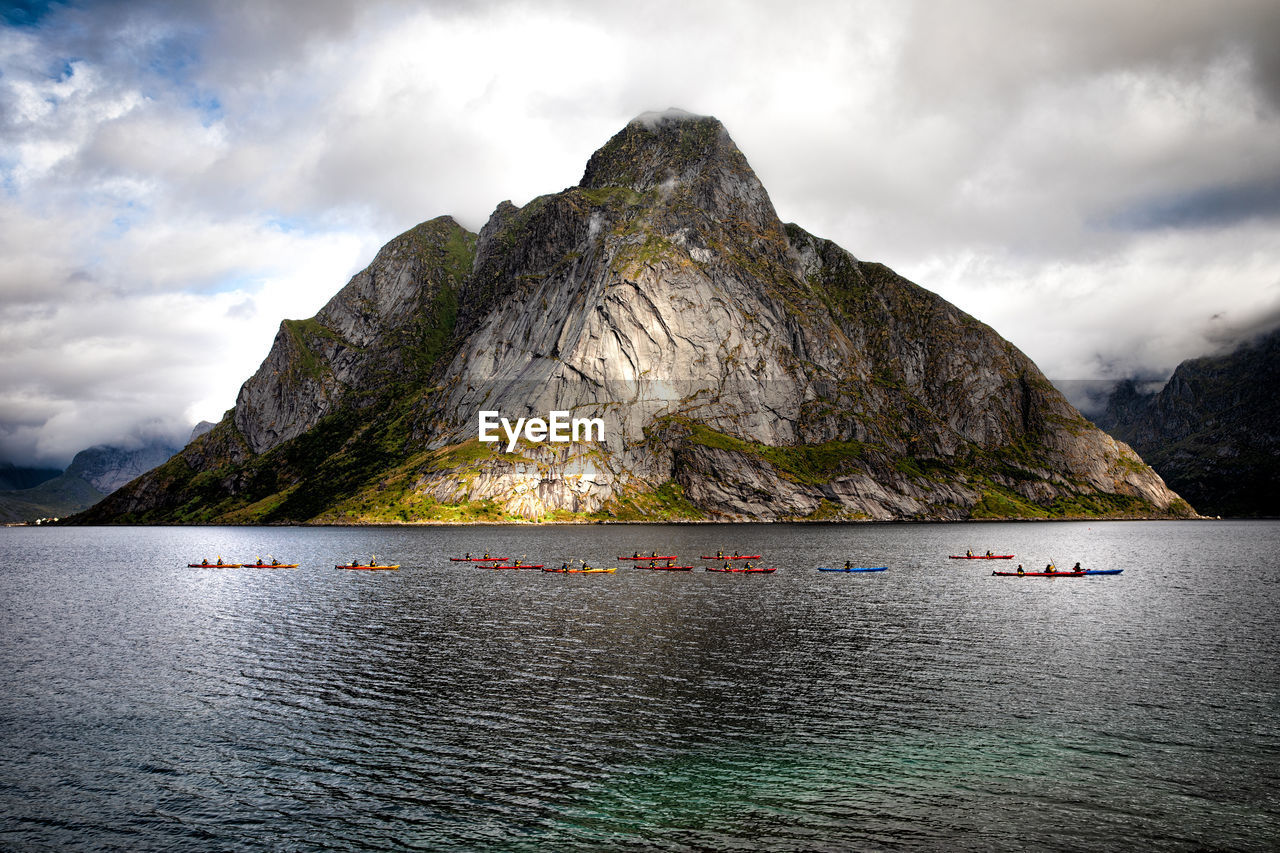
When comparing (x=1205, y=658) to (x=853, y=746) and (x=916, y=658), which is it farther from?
(x=853, y=746)

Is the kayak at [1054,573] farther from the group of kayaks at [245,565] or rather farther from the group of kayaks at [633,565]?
the group of kayaks at [245,565]

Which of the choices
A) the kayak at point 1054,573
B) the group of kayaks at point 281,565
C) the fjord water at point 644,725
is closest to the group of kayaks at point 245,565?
the group of kayaks at point 281,565

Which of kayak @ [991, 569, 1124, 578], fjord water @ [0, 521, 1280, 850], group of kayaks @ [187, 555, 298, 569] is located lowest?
group of kayaks @ [187, 555, 298, 569]

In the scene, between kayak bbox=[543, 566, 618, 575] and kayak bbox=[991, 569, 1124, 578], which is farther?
kayak bbox=[543, 566, 618, 575]

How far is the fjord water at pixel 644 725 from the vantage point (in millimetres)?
32500

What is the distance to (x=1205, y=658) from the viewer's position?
62156mm

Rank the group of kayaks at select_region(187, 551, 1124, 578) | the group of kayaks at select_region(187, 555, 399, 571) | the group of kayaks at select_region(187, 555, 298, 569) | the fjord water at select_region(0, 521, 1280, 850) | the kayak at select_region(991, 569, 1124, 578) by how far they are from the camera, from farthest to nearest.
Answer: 1. the group of kayaks at select_region(187, 555, 298, 569)
2. the group of kayaks at select_region(187, 555, 399, 571)
3. the group of kayaks at select_region(187, 551, 1124, 578)
4. the kayak at select_region(991, 569, 1124, 578)
5. the fjord water at select_region(0, 521, 1280, 850)

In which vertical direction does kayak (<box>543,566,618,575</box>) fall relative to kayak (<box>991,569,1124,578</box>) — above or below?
below

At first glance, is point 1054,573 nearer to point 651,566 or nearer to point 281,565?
point 651,566

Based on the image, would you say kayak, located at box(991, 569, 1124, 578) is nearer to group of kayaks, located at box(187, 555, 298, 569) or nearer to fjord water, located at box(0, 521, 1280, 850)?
fjord water, located at box(0, 521, 1280, 850)

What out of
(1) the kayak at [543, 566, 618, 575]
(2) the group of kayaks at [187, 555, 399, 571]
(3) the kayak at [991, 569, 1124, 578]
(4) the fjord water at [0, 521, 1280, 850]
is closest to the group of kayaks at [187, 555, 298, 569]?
(2) the group of kayaks at [187, 555, 399, 571]

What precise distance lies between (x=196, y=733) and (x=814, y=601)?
69.6m

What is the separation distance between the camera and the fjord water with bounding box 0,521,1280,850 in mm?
32500

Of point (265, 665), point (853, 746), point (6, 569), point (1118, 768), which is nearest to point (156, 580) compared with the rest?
point (6, 569)
